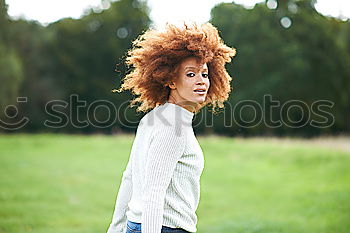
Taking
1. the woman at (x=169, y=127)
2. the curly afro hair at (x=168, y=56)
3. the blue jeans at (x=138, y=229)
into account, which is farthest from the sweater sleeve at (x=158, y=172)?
the curly afro hair at (x=168, y=56)

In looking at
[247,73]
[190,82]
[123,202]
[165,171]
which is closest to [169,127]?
[165,171]

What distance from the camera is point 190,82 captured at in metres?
2.35

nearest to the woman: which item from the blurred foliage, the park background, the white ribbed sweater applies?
the white ribbed sweater

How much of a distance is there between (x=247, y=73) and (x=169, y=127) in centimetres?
2936

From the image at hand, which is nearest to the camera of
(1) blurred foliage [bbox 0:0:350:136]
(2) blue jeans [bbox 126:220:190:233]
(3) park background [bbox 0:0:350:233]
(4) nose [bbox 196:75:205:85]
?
(2) blue jeans [bbox 126:220:190:233]

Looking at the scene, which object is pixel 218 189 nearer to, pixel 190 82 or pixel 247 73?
pixel 190 82

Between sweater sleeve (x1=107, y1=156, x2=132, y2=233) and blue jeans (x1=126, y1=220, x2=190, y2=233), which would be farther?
sweater sleeve (x1=107, y1=156, x2=132, y2=233)

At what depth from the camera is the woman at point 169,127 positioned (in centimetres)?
207

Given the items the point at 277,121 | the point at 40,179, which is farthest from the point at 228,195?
the point at 277,121

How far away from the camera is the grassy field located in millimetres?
6945

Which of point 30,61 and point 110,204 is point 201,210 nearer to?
point 110,204

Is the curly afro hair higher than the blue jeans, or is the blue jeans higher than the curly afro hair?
the curly afro hair

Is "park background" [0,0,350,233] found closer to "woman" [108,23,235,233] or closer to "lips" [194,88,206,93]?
"woman" [108,23,235,233]

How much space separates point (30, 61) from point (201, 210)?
86.8ft
